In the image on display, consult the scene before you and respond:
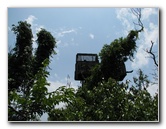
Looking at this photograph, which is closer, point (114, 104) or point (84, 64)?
point (84, 64)

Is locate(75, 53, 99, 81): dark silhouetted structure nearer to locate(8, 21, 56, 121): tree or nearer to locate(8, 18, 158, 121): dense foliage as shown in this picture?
locate(8, 18, 158, 121): dense foliage

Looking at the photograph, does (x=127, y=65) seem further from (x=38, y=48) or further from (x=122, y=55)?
(x=38, y=48)

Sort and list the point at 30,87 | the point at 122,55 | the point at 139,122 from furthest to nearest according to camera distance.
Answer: the point at 122,55, the point at 139,122, the point at 30,87

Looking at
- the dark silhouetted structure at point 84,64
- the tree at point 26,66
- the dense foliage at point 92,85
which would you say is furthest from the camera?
the dark silhouetted structure at point 84,64

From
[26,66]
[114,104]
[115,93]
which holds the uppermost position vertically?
[26,66]

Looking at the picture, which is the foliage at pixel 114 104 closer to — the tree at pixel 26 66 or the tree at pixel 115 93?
the tree at pixel 115 93

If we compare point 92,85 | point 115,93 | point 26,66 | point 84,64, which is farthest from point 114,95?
point 26,66

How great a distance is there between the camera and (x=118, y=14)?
2.57 metres

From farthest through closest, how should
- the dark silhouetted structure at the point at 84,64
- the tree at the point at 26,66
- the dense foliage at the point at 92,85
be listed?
the dark silhouetted structure at the point at 84,64, the dense foliage at the point at 92,85, the tree at the point at 26,66

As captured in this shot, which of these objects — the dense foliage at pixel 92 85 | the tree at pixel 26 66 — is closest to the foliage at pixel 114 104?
the dense foliage at pixel 92 85

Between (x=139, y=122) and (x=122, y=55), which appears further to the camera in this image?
(x=122, y=55)

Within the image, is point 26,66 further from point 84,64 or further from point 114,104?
point 114,104
